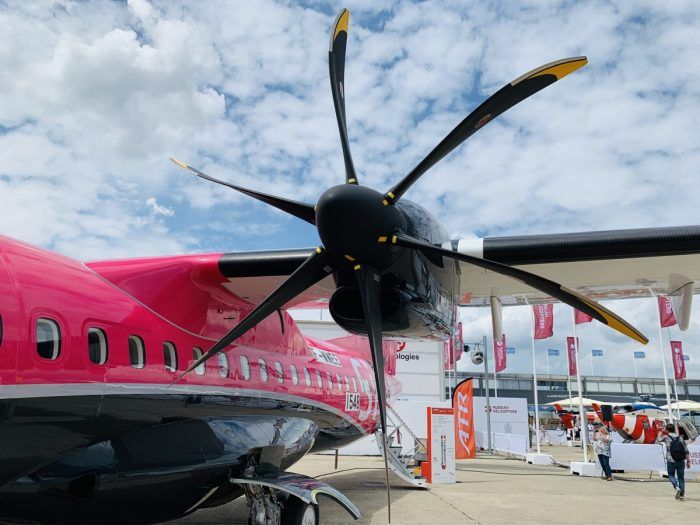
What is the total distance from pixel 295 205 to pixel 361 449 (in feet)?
60.0

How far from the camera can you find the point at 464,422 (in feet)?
69.7

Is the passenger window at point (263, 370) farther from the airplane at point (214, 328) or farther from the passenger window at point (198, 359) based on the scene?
the passenger window at point (198, 359)

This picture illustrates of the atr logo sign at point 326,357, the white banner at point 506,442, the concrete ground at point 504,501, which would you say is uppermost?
the atr logo sign at point 326,357

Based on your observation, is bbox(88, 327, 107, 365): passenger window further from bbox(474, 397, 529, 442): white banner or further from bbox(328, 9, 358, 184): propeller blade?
bbox(474, 397, 529, 442): white banner

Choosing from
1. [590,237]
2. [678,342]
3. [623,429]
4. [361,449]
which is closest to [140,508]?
[590,237]

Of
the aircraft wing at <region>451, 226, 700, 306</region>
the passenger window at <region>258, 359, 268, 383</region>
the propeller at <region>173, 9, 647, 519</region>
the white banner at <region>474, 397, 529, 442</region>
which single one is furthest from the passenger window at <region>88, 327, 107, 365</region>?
the white banner at <region>474, 397, 529, 442</region>

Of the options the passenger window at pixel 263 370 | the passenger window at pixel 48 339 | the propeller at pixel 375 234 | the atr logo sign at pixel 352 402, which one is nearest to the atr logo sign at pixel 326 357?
the atr logo sign at pixel 352 402

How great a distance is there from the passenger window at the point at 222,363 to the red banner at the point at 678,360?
84.3ft

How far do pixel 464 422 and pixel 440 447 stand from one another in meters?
7.02

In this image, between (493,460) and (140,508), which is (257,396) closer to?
(140,508)

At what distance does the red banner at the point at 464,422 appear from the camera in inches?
784

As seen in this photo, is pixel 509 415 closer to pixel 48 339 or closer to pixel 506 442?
pixel 506 442

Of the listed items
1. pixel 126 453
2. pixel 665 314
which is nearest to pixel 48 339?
pixel 126 453

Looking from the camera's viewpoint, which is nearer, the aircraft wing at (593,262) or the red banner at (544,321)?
the aircraft wing at (593,262)
